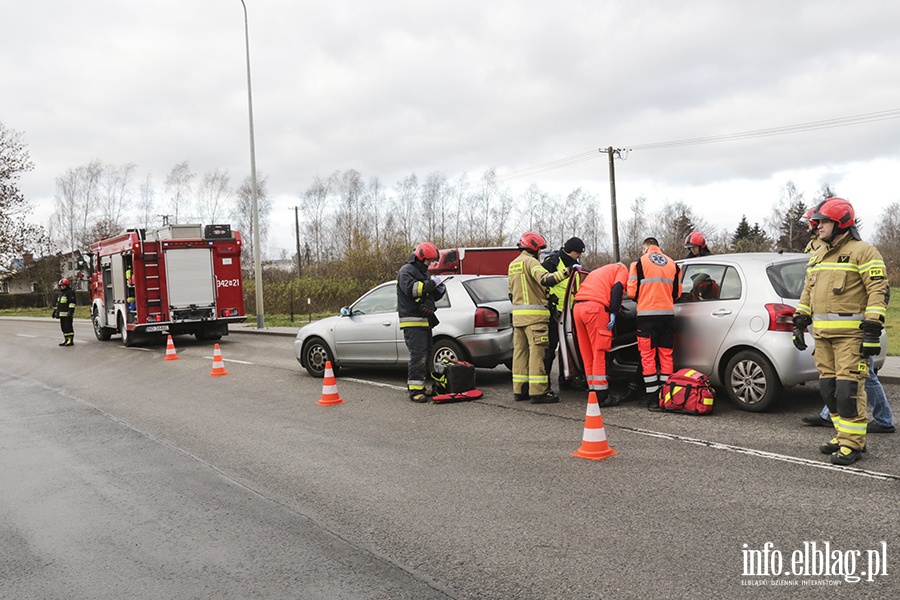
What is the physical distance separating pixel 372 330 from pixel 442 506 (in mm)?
5706

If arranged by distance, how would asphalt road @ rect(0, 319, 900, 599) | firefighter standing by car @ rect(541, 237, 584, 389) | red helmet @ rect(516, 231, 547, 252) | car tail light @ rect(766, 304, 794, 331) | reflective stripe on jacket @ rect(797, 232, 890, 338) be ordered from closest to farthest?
asphalt road @ rect(0, 319, 900, 599) < reflective stripe on jacket @ rect(797, 232, 890, 338) < car tail light @ rect(766, 304, 794, 331) < firefighter standing by car @ rect(541, 237, 584, 389) < red helmet @ rect(516, 231, 547, 252)

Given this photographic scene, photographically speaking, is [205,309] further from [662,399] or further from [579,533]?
[579,533]

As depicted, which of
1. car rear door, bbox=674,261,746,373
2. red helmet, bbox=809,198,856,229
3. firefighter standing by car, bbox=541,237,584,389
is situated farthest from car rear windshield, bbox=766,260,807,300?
firefighter standing by car, bbox=541,237,584,389

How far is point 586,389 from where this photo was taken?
8758 millimetres

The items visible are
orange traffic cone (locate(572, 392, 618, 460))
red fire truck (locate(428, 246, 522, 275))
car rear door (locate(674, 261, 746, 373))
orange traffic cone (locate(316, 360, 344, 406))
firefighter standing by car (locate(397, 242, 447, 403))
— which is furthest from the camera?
red fire truck (locate(428, 246, 522, 275))

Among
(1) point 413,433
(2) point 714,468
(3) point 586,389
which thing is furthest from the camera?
(3) point 586,389

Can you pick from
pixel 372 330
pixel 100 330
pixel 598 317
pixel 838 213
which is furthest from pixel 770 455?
pixel 100 330

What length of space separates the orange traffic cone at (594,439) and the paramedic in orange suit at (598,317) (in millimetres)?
1634

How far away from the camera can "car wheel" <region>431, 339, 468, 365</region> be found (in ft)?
30.2

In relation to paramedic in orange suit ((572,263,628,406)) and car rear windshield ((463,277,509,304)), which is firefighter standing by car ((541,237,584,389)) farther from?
car rear windshield ((463,277,509,304))

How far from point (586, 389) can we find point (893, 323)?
10.9 m

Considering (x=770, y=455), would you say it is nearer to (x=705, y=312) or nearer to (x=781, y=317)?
(x=781, y=317)

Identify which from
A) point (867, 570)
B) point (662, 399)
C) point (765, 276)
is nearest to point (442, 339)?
point (662, 399)

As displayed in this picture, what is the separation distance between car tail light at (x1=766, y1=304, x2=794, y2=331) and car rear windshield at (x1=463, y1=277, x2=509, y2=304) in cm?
369
